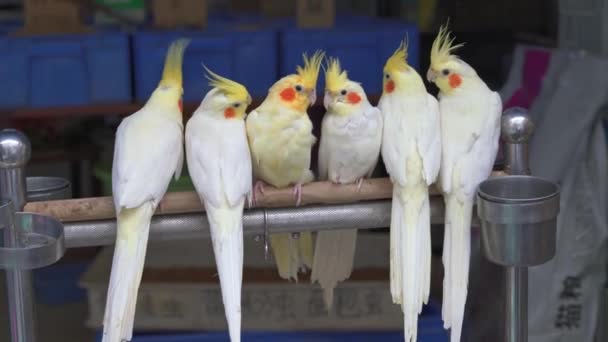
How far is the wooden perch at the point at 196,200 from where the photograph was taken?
1318 mm

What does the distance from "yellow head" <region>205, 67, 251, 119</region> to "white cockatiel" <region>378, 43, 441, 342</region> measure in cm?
22

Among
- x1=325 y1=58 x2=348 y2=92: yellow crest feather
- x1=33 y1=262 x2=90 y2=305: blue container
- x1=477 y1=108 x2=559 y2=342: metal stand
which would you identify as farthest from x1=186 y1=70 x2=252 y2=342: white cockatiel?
x1=33 y1=262 x2=90 y2=305: blue container

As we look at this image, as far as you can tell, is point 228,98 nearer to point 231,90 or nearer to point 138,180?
point 231,90

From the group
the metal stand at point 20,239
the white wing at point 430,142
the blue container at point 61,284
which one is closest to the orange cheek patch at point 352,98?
the white wing at point 430,142

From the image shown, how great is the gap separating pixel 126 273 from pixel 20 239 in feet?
0.54

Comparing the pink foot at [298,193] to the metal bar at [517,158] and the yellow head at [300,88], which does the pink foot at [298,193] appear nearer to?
the yellow head at [300,88]

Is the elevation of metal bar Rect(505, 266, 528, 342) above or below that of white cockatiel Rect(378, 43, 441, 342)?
below

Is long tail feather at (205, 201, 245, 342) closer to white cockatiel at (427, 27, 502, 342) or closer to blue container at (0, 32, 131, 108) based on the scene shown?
white cockatiel at (427, 27, 502, 342)

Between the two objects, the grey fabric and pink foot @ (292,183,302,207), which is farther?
the grey fabric

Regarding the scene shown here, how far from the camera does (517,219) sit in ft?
4.19

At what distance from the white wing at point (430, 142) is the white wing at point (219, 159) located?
0.25 m

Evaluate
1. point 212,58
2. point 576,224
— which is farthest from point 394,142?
point 212,58

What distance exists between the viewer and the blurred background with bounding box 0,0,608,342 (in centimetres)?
238

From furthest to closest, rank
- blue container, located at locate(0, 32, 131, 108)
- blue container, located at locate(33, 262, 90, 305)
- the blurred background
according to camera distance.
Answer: blue container, located at locate(33, 262, 90, 305) < blue container, located at locate(0, 32, 131, 108) < the blurred background
